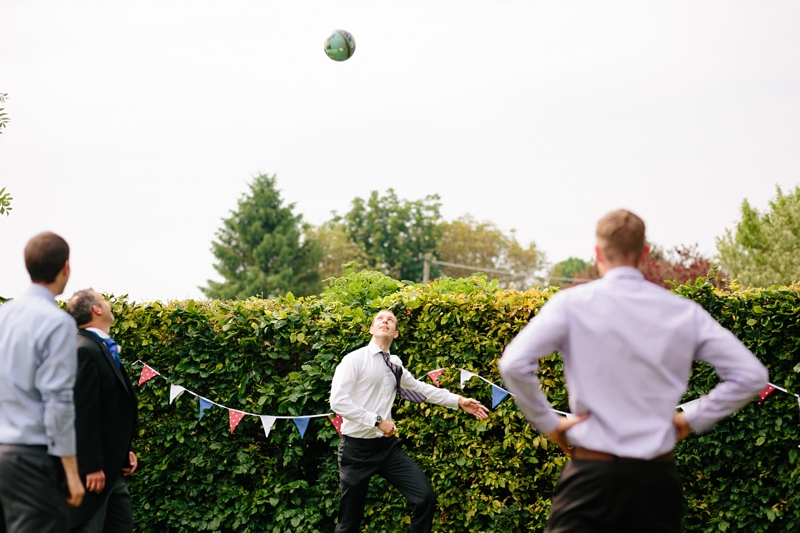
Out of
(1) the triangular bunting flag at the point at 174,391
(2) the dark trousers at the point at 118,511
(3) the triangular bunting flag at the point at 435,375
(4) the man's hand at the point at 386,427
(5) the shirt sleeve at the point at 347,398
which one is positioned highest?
(3) the triangular bunting flag at the point at 435,375

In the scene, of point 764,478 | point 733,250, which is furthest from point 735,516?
point 733,250

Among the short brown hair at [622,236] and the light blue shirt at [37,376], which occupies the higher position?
the short brown hair at [622,236]

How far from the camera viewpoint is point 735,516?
6.54m

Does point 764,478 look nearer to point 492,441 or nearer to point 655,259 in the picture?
point 492,441

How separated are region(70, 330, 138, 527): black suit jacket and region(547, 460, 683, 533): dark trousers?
2.77 metres

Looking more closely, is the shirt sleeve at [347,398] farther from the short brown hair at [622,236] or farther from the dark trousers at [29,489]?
the short brown hair at [622,236]

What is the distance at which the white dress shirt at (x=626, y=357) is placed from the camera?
2.96m

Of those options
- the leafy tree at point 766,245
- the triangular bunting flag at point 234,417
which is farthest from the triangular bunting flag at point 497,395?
the leafy tree at point 766,245

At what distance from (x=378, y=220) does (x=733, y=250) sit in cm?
3347

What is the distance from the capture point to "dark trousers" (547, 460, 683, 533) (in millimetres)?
2959

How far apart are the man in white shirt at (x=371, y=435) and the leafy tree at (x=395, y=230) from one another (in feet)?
182

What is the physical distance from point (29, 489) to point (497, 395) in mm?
4093

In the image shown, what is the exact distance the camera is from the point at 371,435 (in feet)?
20.2

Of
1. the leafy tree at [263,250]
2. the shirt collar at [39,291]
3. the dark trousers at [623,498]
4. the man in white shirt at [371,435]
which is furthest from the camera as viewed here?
the leafy tree at [263,250]
